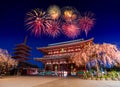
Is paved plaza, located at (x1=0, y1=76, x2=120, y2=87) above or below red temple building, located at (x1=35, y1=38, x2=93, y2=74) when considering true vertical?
below

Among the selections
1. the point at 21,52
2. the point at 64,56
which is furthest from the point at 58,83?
the point at 21,52

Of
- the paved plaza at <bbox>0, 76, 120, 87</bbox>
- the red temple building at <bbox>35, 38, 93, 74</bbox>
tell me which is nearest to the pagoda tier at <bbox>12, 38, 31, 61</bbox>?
the red temple building at <bbox>35, 38, 93, 74</bbox>

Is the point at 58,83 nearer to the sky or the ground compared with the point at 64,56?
nearer to the ground

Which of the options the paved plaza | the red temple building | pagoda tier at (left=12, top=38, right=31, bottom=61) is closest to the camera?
the paved plaza

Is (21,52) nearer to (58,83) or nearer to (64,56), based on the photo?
(64,56)

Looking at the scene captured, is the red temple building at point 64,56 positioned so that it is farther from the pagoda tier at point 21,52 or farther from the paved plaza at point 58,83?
the pagoda tier at point 21,52

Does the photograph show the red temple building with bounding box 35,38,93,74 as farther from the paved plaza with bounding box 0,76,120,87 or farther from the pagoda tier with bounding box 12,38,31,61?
the pagoda tier with bounding box 12,38,31,61

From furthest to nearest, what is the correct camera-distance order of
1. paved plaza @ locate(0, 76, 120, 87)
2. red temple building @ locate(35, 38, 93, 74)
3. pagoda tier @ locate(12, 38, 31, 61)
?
1. pagoda tier @ locate(12, 38, 31, 61)
2. red temple building @ locate(35, 38, 93, 74)
3. paved plaza @ locate(0, 76, 120, 87)

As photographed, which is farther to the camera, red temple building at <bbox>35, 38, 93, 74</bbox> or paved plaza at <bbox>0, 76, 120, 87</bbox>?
red temple building at <bbox>35, 38, 93, 74</bbox>

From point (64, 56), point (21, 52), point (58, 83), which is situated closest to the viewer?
point (58, 83)

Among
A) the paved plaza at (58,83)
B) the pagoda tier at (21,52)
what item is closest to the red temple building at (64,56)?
the paved plaza at (58,83)

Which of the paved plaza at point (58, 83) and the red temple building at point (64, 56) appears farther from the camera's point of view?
the red temple building at point (64, 56)

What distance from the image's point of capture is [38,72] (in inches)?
1152

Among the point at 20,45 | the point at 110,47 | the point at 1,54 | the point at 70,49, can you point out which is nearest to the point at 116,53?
the point at 110,47
